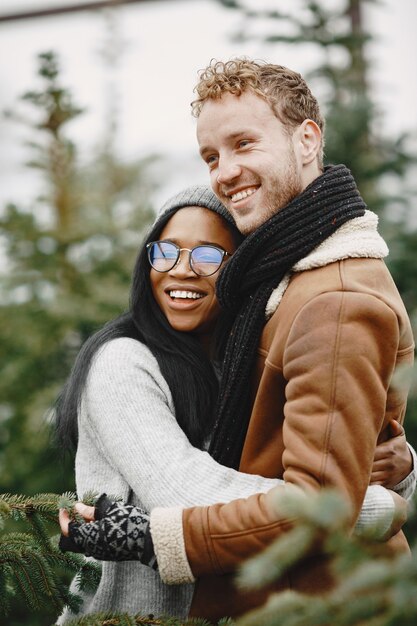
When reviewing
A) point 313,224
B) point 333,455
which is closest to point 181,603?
point 333,455

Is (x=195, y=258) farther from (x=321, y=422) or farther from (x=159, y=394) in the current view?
(x=321, y=422)

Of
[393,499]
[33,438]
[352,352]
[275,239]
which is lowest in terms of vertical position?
[33,438]

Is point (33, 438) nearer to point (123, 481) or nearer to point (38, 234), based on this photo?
point (38, 234)

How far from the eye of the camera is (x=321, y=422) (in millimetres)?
2064

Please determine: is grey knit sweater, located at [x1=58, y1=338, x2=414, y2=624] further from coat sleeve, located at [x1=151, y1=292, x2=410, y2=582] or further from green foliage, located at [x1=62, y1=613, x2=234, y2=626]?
green foliage, located at [x1=62, y1=613, x2=234, y2=626]

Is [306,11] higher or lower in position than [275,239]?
higher

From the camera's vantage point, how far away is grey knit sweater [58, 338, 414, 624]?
7.73 feet

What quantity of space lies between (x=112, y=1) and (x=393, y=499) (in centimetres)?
559

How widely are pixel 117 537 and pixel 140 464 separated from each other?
0.30m

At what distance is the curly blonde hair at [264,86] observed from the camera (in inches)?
103

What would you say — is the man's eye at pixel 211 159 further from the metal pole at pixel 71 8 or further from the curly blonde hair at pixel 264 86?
the metal pole at pixel 71 8

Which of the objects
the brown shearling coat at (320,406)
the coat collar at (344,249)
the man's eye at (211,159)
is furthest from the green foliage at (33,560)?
the man's eye at (211,159)

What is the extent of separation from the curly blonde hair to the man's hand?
98 cm

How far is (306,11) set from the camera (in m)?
5.42
